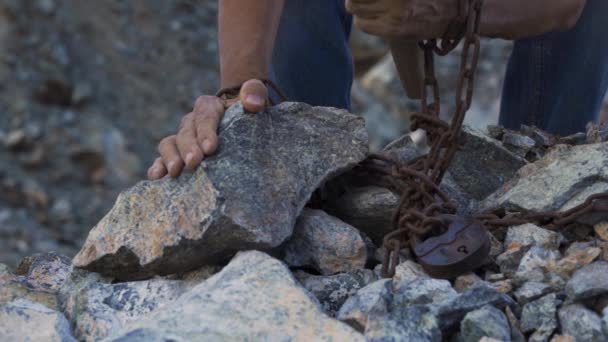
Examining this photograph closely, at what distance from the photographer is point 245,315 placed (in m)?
1.37

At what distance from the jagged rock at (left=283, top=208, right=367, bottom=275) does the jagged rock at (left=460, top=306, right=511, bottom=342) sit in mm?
363

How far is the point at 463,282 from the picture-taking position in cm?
162

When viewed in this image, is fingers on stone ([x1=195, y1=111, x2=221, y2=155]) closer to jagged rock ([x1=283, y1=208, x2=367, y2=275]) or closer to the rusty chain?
jagged rock ([x1=283, y1=208, x2=367, y2=275])

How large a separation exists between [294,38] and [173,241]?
1.24 m

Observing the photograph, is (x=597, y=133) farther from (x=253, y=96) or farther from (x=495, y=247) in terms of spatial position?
(x=253, y=96)

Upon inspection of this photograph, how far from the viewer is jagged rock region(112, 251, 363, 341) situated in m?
1.32

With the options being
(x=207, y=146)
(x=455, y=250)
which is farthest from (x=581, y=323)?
(x=207, y=146)

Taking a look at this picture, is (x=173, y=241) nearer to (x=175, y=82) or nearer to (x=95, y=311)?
(x=95, y=311)

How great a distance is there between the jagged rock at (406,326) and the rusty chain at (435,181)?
0.70 feet

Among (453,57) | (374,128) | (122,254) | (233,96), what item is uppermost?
(233,96)

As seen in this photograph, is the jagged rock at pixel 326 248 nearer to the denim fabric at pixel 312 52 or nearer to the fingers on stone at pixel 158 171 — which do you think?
the fingers on stone at pixel 158 171

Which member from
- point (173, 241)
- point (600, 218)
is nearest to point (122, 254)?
point (173, 241)

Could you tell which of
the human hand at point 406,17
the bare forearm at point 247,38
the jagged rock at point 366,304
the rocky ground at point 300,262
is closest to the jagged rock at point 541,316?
the rocky ground at point 300,262

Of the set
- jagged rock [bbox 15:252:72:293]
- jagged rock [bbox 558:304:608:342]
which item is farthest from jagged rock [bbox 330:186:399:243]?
jagged rock [bbox 15:252:72:293]
